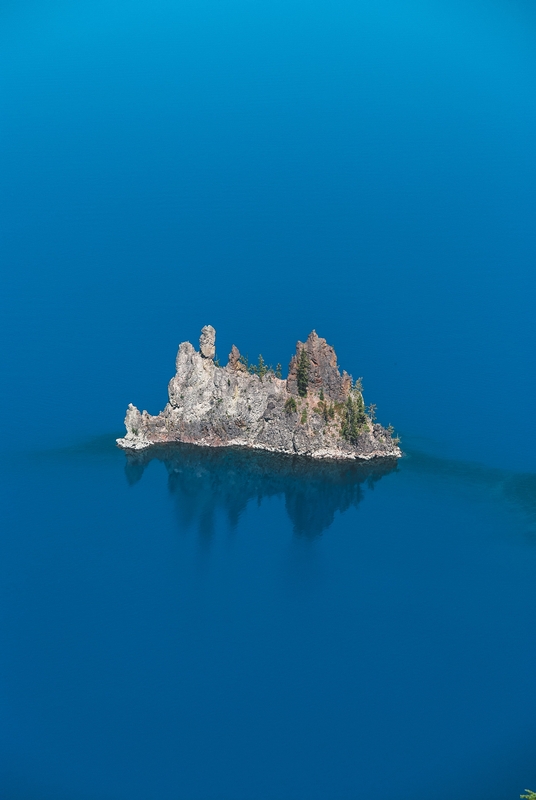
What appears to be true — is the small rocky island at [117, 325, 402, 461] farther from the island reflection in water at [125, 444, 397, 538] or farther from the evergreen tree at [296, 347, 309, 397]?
the island reflection in water at [125, 444, 397, 538]

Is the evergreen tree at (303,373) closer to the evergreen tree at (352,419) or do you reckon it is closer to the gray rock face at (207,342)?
the evergreen tree at (352,419)

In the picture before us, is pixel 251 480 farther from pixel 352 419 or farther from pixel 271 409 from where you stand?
pixel 352 419

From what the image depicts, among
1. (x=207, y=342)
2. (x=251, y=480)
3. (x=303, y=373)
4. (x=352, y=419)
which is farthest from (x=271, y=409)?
(x=207, y=342)

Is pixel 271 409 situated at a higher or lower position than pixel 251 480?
higher

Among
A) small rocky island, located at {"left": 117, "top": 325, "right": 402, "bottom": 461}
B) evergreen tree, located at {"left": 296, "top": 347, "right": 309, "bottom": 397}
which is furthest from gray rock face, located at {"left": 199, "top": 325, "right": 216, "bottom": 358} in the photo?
evergreen tree, located at {"left": 296, "top": 347, "right": 309, "bottom": 397}

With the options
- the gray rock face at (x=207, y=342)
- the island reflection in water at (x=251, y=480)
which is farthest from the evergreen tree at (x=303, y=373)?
the gray rock face at (x=207, y=342)

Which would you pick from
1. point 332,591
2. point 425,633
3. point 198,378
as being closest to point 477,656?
point 425,633
